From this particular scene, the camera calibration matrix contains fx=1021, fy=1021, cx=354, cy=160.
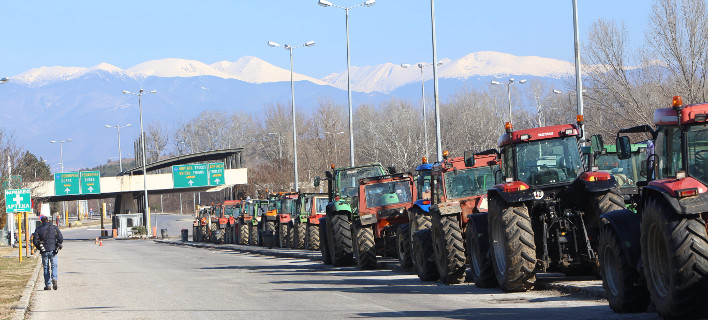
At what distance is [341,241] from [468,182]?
751cm

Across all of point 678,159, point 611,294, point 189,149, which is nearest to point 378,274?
point 611,294

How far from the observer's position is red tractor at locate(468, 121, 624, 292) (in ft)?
51.8

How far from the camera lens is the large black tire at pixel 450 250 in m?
18.9

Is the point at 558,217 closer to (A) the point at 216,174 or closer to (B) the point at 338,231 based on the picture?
(B) the point at 338,231

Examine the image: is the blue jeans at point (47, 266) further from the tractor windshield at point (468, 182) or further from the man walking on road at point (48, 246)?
the tractor windshield at point (468, 182)

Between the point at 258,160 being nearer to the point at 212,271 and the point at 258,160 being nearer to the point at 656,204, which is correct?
the point at 212,271

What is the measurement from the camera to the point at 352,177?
105 ft

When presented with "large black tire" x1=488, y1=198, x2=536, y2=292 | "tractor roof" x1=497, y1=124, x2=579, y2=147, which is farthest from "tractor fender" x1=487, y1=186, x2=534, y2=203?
"tractor roof" x1=497, y1=124, x2=579, y2=147

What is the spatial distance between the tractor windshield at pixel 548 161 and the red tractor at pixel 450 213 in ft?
5.98

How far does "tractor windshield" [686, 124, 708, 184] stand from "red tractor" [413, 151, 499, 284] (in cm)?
768

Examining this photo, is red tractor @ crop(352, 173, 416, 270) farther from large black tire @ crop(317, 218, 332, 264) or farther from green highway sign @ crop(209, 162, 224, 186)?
green highway sign @ crop(209, 162, 224, 186)

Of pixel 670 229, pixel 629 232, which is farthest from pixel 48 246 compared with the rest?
pixel 670 229

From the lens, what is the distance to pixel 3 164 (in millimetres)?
66000

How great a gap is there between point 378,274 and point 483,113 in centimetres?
8209
